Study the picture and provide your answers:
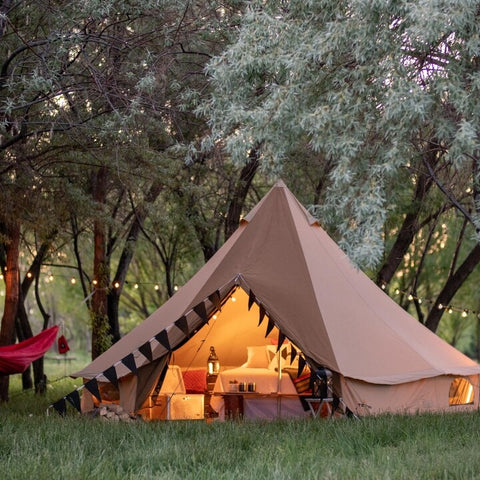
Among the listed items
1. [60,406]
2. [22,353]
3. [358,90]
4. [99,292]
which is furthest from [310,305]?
[99,292]

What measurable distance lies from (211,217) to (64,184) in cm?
462

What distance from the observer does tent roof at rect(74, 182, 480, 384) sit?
9.10 meters

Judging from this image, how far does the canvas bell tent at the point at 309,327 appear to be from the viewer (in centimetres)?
896

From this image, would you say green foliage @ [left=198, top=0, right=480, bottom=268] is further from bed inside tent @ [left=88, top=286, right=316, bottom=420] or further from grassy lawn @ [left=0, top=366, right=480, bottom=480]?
bed inside tent @ [left=88, top=286, right=316, bottom=420]

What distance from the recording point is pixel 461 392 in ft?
33.4

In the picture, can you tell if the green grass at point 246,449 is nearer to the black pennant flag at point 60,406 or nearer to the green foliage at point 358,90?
the black pennant flag at point 60,406

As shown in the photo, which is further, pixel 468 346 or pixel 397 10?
pixel 468 346

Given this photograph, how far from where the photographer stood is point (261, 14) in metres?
7.46

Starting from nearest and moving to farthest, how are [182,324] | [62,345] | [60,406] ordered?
[60,406]
[182,324]
[62,345]

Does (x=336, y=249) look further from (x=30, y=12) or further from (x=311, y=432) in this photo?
(x=30, y=12)

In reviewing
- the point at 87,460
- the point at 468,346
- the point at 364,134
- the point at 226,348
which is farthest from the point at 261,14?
the point at 468,346

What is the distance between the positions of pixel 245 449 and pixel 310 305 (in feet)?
9.70

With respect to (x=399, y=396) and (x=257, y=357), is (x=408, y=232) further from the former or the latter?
(x=399, y=396)

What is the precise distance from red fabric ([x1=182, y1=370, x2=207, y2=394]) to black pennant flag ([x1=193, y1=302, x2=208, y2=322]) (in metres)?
2.55
